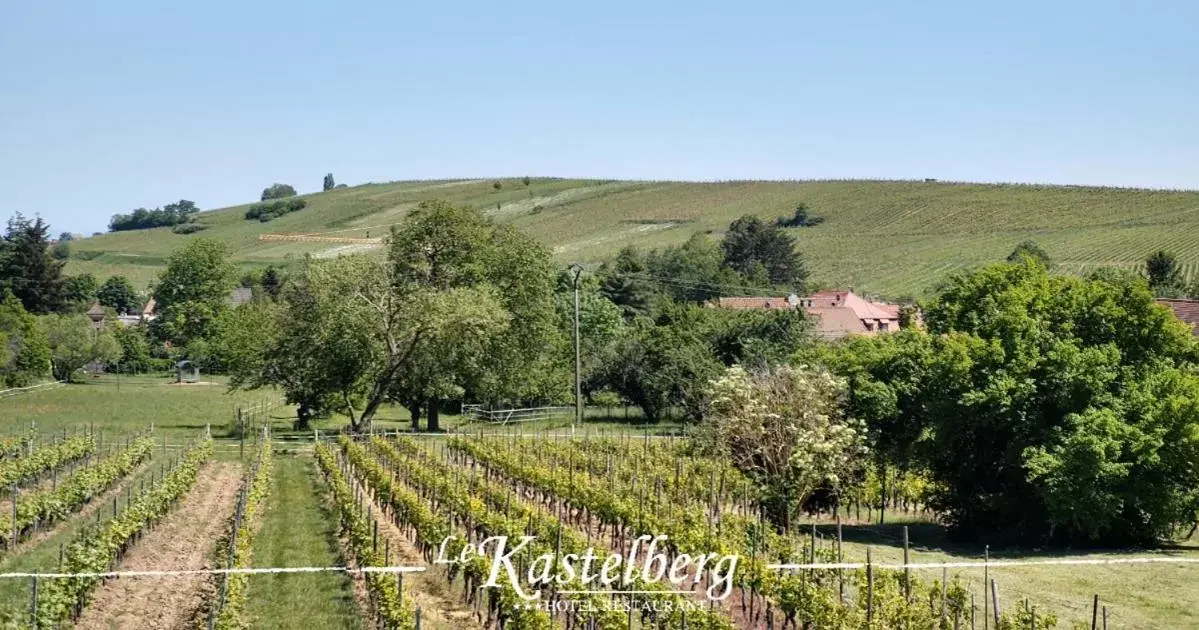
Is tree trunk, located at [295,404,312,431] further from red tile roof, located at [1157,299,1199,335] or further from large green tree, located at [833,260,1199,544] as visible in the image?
red tile roof, located at [1157,299,1199,335]

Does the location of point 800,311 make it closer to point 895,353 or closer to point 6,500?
point 895,353

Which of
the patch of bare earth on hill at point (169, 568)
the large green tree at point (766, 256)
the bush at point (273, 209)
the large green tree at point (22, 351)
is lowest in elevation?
the patch of bare earth on hill at point (169, 568)

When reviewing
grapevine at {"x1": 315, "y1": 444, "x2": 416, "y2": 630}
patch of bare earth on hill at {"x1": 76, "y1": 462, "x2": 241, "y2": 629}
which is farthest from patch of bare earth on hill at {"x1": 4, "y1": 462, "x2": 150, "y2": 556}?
grapevine at {"x1": 315, "y1": 444, "x2": 416, "y2": 630}

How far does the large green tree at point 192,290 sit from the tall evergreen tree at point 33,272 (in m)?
9.11

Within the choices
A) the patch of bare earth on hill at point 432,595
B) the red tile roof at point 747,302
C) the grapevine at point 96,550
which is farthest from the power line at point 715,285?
the patch of bare earth on hill at point 432,595

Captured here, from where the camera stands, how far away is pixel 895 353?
99.1 ft

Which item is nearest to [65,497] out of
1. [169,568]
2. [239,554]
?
[169,568]

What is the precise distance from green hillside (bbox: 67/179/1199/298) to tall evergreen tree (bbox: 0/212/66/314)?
131 feet

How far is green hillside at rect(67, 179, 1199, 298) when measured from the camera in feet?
334

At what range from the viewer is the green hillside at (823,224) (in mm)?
101938

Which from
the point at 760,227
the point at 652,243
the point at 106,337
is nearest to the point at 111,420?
the point at 106,337

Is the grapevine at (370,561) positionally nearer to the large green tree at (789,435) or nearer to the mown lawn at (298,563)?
the mown lawn at (298,563)

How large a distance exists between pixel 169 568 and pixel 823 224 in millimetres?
116398

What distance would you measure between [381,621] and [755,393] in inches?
586
